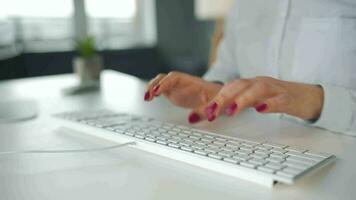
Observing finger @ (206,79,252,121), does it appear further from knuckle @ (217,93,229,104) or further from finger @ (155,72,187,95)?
finger @ (155,72,187,95)

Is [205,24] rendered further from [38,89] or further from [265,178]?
[265,178]

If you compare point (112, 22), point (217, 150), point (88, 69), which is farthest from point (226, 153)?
point (112, 22)

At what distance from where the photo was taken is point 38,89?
1.09 metres

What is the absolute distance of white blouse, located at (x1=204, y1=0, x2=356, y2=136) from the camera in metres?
0.53

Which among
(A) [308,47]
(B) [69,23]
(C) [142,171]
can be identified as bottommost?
(C) [142,171]

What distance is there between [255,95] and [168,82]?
0.20m

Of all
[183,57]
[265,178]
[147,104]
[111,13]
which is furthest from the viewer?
Answer: [183,57]

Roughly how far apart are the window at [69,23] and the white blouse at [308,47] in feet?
6.36

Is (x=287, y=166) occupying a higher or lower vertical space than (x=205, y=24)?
lower

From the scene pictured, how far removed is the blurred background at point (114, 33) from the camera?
2.79m

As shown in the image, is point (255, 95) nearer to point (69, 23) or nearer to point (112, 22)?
point (69, 23)

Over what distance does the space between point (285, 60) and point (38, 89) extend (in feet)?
2.51

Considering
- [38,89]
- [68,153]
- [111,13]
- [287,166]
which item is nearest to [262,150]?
[287,166]

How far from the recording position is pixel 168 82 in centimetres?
63
